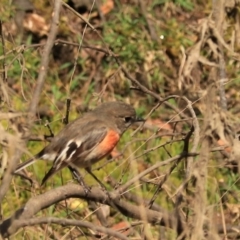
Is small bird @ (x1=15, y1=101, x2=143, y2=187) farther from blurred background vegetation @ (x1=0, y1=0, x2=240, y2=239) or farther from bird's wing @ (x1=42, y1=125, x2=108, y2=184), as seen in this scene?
blurred background vegetation @ (x1=0, y1=0, x2=240, y2=239)

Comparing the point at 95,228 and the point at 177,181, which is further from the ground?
the point at 95,228

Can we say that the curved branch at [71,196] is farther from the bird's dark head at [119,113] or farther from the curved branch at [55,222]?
the bird's dark head at [119,113]

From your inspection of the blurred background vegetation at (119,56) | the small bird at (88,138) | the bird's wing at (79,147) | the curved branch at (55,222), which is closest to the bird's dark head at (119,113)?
the small bird at (88,138)

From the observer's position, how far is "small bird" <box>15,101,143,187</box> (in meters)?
6.32

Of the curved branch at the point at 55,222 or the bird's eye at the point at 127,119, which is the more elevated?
the curved branch at the point at 55,222

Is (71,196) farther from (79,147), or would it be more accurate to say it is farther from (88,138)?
(88,138)

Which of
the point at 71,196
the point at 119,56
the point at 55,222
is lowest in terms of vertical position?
the point at 119,56

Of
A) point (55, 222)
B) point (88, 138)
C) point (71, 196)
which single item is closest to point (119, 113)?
point (88, 138)

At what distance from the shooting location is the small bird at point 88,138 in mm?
6316

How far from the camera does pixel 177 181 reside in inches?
308

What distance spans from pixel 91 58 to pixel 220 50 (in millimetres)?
5590

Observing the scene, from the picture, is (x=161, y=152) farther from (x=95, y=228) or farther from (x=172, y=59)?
(x=95, y=228)

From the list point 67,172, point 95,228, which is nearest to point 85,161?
point 67,172

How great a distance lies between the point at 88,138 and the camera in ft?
21.4
